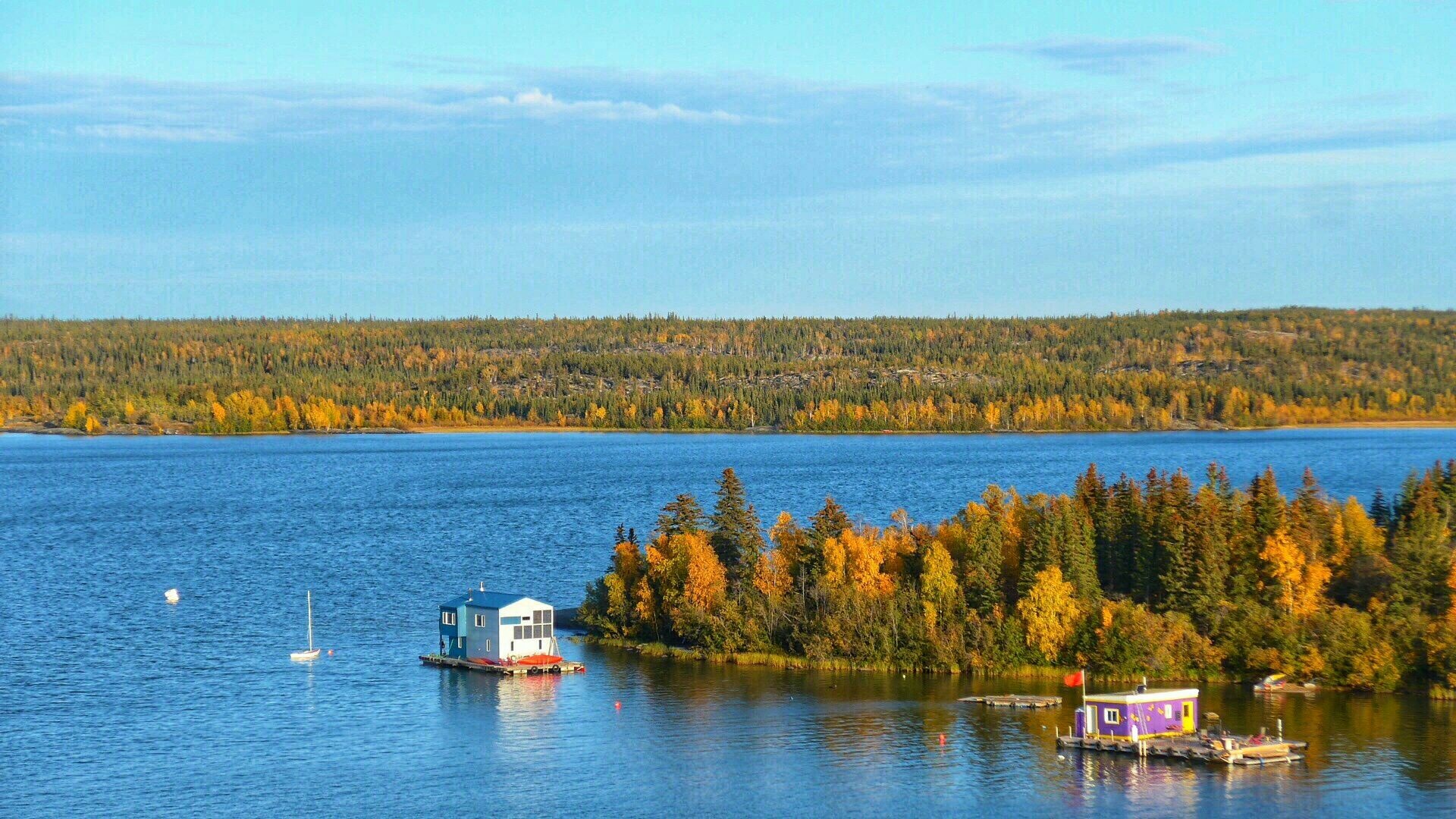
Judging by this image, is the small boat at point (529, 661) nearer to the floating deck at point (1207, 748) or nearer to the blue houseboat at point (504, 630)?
the blue houseboat at point (504, 630)

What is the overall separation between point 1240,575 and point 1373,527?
27.3 feet

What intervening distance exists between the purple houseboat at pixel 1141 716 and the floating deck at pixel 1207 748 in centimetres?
32

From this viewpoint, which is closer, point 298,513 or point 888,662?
point 888,662

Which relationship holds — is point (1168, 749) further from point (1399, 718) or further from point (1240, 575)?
point (1240, 575)

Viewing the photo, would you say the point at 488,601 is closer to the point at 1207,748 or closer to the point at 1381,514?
the point at 1207,748

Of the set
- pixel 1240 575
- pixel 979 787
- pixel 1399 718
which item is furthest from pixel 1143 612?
pixel 979 787

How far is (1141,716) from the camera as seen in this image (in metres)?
53.0

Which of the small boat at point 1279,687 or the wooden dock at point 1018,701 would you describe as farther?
the small boat at point 1279,687

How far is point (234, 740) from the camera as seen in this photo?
5609cm

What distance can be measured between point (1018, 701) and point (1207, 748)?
8.80 metres

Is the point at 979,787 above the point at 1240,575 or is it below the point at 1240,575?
below

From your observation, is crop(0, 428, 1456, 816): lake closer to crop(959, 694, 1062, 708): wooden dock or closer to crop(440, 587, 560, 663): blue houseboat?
crop(959, 694, 1062, 708): wooden dock

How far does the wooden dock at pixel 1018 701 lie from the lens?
2302 inches

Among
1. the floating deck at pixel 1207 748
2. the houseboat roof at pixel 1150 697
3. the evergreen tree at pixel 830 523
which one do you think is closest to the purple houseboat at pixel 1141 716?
the houseboat roof at pixel 1150 697
